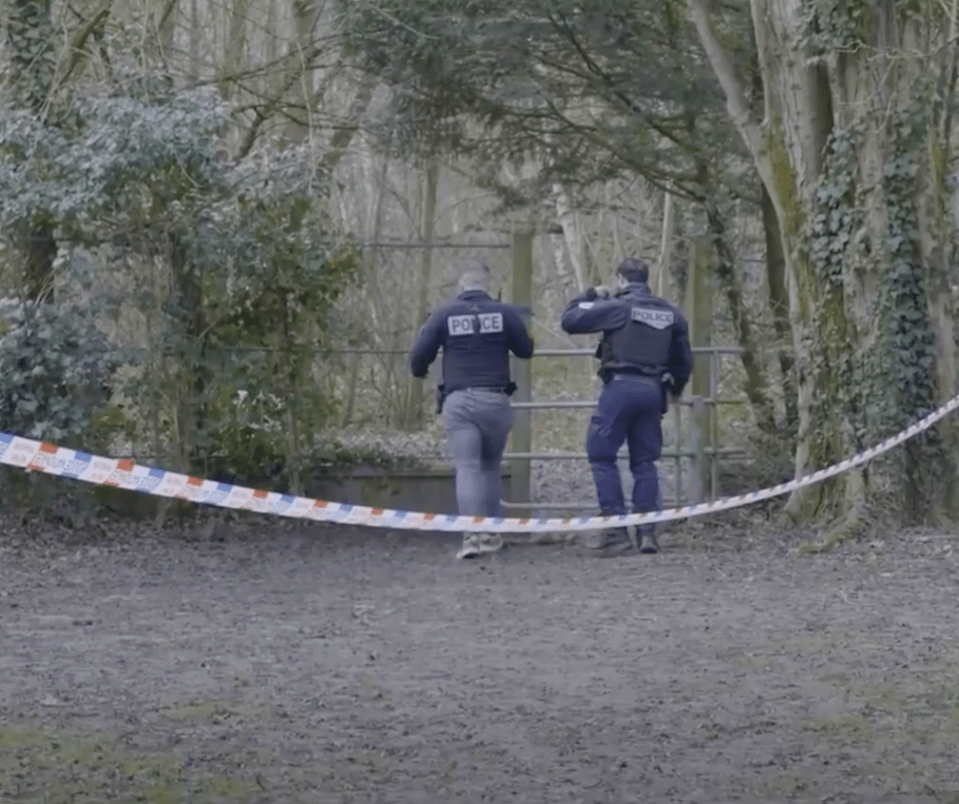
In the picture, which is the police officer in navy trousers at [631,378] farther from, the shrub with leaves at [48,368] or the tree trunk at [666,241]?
the tree trunk at [666,241]

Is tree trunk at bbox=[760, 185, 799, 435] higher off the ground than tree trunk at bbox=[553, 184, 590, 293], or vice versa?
tree trunk at bbox=[553, 184, 590, 293]

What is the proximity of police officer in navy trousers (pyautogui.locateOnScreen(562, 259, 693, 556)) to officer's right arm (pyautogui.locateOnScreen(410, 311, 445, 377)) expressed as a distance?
0.84m

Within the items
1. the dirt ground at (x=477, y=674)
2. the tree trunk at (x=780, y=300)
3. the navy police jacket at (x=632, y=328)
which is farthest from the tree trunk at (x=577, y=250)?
the dirt ground at (x=477, y=674)

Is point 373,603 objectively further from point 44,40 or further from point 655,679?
point 44,40

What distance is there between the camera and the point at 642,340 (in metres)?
12.4

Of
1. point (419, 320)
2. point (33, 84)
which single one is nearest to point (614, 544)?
point (419, 320)

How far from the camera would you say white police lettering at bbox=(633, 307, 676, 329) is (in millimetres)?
12430

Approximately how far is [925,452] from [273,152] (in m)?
5.21

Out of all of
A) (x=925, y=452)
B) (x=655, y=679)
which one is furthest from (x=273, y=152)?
(x=655, y=679)

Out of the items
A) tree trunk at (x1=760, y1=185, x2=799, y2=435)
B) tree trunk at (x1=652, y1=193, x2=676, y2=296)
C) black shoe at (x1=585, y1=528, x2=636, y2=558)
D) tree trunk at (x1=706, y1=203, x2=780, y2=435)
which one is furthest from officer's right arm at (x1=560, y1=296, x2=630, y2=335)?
tree trunk at (x1=652, y1=193, x2=676, y2=296)

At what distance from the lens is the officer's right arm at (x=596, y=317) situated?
40.6 ft

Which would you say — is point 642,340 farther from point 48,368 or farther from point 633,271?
point 48,368

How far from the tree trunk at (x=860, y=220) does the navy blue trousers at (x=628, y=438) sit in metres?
1.37

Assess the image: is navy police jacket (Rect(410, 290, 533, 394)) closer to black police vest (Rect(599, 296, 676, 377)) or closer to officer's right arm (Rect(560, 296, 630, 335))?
officer's right arm (Rect(560, 296, 630, 335))
